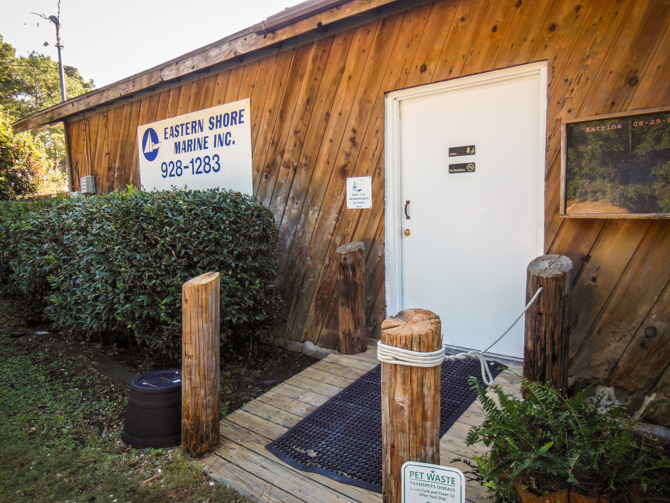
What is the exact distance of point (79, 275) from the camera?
4.05m

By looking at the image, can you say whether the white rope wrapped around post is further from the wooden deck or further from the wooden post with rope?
the wooden deck

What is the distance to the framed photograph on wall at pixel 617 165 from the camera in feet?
8.18

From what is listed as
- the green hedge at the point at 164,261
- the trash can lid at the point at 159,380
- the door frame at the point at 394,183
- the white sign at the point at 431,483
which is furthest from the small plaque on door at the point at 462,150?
the trash can lid at the point at 159,380

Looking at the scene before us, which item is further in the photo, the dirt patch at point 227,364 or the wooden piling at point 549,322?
the dirt patch at point 227,364

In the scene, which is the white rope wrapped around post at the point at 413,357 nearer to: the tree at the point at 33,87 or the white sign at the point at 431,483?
the white sign at the point at 431,483

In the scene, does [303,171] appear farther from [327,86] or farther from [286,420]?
[286,420]

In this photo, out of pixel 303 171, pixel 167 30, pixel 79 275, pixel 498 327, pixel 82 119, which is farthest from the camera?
pixel 167 30

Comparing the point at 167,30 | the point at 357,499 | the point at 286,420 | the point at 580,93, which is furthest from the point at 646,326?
the point at 167,30

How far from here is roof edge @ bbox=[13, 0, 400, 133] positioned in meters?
3.59

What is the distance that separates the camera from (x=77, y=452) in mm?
2691

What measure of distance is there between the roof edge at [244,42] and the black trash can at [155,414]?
3248 mm

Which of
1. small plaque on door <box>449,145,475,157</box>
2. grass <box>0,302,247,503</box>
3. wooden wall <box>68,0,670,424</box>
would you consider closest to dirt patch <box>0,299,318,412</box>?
grass <box>0,302,247,503</box>

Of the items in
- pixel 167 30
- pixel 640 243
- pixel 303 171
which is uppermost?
pixel 167 30

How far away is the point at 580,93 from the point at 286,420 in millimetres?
2983
